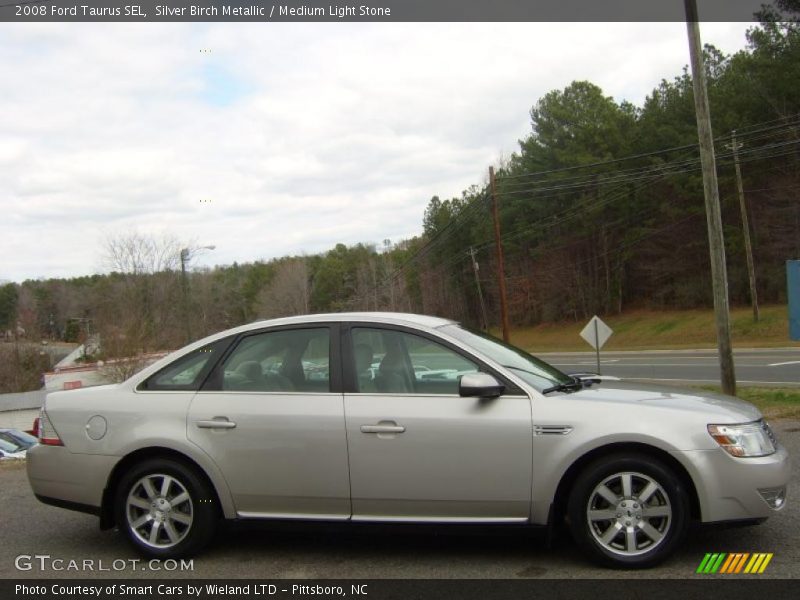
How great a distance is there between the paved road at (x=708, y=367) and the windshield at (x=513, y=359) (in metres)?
15.9

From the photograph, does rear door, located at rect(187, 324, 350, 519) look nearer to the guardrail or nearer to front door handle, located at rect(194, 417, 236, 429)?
front door handle, located at rect(194, 417, 236, 429)

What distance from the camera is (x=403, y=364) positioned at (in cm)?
475

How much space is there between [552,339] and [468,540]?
5772 cm

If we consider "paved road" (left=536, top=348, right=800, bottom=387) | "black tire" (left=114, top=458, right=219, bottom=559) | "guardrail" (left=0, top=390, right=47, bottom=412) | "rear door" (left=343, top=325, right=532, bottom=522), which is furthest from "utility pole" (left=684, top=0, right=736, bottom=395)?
"guardrail" (left=0, top=390, right=47, bottom=412)

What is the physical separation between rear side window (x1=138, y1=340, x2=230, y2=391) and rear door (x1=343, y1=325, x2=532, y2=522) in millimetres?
1003

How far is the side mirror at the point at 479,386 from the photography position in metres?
4.34

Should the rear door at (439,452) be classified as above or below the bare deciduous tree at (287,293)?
below

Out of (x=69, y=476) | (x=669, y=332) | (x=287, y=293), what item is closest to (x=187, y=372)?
(x=69, y=476)

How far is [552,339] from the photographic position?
6138cm

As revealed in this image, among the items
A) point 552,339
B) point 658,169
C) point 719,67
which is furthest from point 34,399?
point 719,67

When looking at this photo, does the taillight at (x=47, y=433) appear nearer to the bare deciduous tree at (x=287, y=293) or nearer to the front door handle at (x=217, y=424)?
the front door handle at (x=217, y=424)

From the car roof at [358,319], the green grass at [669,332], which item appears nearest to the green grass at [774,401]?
the car roof at [358,319]

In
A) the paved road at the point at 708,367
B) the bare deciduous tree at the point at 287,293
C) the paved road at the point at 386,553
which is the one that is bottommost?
the paved road at the point at 708,367
